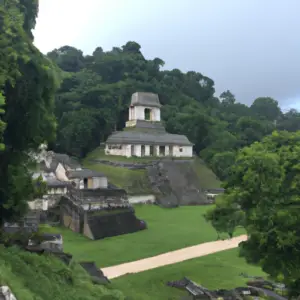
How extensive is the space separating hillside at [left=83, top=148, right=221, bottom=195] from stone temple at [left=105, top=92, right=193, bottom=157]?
3.40ft

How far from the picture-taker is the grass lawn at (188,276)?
38.1 ft

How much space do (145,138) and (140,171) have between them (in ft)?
17.8

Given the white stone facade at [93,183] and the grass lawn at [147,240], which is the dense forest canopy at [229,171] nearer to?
the grass lawn at [147,240]

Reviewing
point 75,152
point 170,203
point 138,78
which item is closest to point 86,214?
point 170,203

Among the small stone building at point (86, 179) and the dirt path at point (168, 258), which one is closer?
the dirt path at point (168, 258)

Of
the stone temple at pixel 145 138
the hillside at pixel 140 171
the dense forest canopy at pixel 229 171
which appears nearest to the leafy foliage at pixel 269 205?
the dense forest canopy at pixel 229 171

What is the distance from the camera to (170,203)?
27.1 metres

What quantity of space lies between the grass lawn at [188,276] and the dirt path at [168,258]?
48cm

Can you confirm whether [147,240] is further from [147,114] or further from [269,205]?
[147,114]

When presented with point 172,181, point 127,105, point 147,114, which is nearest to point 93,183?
point 172,181

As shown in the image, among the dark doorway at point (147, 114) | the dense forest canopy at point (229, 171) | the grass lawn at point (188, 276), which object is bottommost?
the grass lawn at point (188, 276)

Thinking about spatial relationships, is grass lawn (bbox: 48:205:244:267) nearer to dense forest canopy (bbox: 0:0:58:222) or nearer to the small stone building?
the small stone building

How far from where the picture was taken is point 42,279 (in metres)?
6.92

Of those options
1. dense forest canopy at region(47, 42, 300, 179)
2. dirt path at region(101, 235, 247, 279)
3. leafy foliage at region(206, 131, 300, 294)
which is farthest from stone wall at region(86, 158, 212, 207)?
leafy foliage at region(206, 131, 300, 294)
